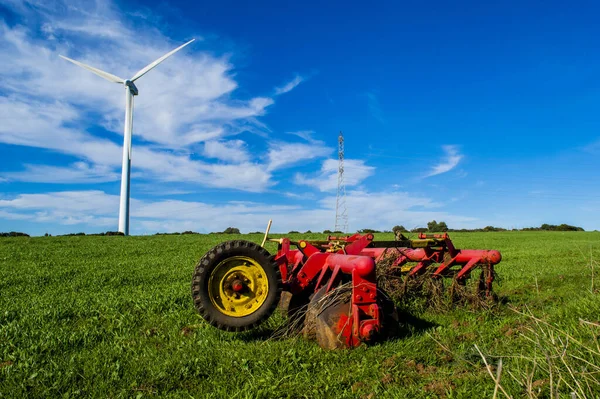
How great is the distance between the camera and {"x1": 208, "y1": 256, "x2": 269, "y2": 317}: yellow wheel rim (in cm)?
591

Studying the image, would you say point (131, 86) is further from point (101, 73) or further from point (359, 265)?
point (359, 265)

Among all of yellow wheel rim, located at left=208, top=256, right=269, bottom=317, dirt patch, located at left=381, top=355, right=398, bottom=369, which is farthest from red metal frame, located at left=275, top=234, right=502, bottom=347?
yellow wheel rim, located at left=208, top=256, right=269, bottom=317

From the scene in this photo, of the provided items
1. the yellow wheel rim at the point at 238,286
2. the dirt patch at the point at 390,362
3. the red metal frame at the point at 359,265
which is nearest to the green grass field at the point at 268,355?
the dirt patch at the point at 390,362

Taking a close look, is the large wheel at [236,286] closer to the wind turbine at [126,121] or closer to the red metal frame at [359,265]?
the red metal frame at [359,265]

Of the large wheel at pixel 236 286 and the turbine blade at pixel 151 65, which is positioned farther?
the turbine blade at pixel 151 65

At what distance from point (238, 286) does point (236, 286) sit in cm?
3

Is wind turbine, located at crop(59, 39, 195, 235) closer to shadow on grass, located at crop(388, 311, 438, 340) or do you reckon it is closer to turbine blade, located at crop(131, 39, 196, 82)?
turbine blade, located at crop(131, 39, 196, 82)

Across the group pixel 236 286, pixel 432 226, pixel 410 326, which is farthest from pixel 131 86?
pixel 410 326

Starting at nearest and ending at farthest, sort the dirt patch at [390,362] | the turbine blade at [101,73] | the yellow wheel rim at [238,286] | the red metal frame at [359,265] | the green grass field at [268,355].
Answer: the green grass field at [268,355] < the dirt patch at [390,362] < the red metal frame at [359,265] < the yellow wheel rim at [238,286] < the turbine blade at [101,73]

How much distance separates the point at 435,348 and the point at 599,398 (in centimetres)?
290

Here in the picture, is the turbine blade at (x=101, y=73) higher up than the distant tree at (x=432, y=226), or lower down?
higher up

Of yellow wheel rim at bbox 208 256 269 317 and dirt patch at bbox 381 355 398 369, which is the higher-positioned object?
yellow wheel rim at bbox 208 256 269 317

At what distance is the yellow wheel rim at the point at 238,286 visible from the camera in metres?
5.91

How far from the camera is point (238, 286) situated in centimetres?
588
